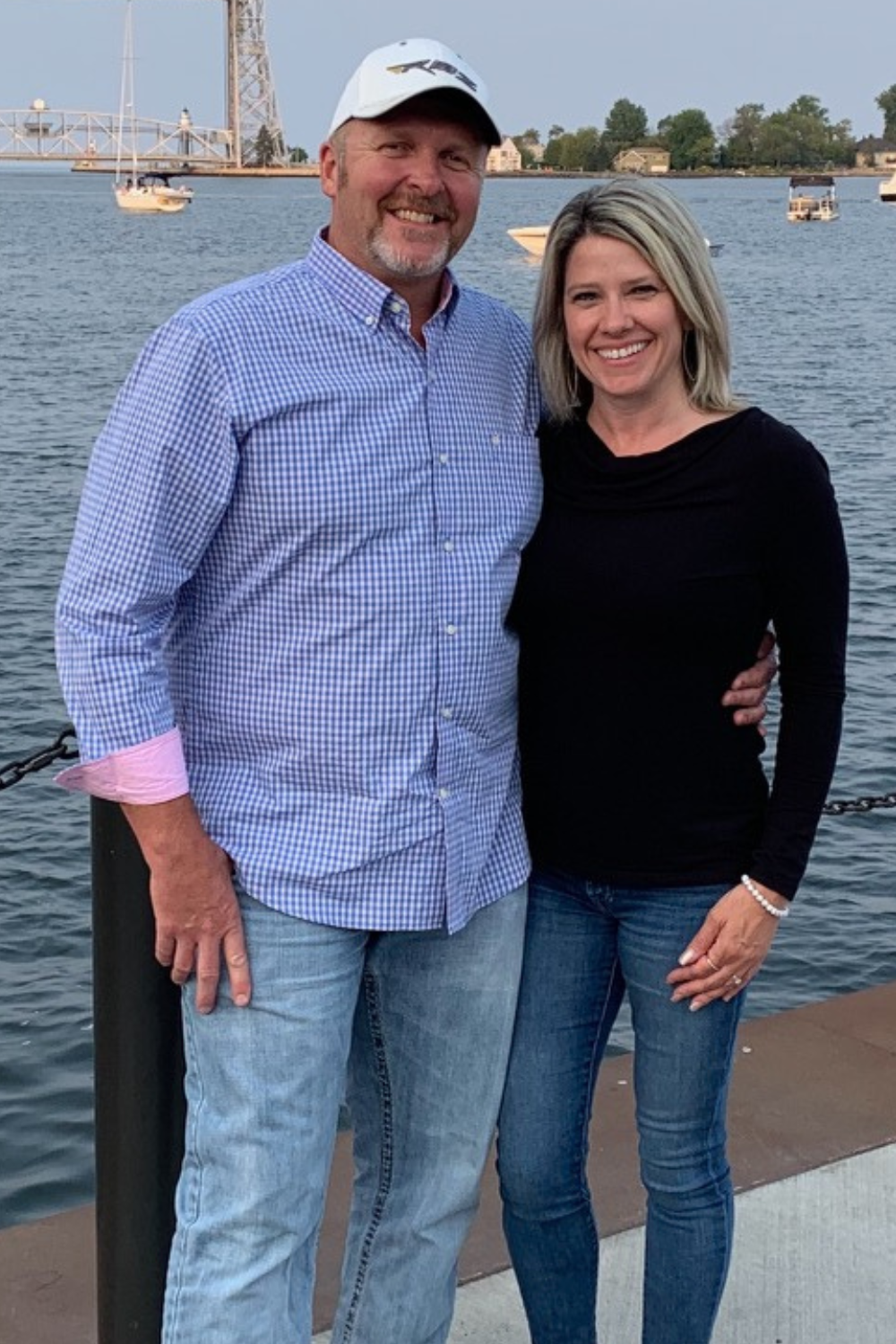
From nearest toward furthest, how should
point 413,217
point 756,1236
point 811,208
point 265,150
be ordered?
point 413,217 < point 756,1236 < point 811,208 < point 265,150

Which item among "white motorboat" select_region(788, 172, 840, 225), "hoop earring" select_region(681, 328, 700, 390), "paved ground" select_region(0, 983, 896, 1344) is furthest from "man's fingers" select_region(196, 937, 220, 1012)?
"white motorboat" select_region(788, 172, 840, 225)

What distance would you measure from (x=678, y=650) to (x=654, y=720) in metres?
0.10

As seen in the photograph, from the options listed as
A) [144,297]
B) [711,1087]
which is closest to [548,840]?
[711,1087]

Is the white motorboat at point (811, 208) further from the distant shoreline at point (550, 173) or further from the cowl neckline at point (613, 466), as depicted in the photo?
the cowl neckline at point (613, 466)

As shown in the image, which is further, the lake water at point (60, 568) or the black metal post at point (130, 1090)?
the lake water at point (60, 568)

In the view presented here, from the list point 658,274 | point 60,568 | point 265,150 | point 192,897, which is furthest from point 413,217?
point 265,150

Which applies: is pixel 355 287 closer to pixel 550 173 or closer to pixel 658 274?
pixel 658 274

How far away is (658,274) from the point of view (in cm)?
261

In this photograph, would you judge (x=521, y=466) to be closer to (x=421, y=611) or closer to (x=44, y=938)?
(x=421, y=611)

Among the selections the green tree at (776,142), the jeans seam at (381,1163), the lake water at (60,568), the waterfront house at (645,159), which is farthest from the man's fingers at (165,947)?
the green tree at (776,142)

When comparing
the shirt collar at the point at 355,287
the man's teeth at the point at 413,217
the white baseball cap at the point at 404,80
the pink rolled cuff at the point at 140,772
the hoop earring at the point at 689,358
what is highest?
the white baseball cap at the point at 404,80

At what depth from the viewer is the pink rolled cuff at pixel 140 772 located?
2346 millimetres

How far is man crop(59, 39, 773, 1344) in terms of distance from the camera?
2350mm

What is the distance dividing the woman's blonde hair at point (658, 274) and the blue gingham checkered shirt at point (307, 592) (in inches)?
9.3
